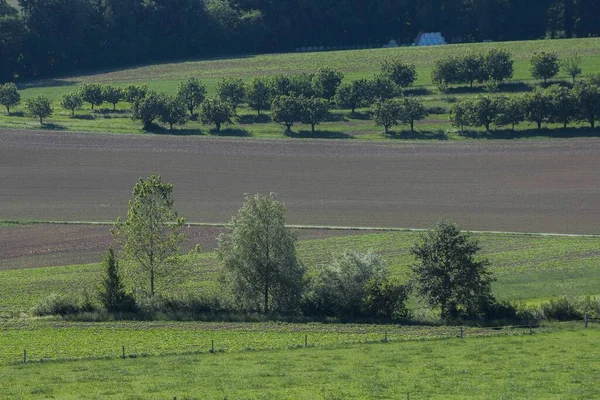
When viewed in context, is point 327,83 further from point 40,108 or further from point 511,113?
point 40,108

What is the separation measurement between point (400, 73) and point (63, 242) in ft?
267

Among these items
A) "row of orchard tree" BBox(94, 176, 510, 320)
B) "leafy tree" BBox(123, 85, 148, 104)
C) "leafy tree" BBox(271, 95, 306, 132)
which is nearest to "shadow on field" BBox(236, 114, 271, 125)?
"leafy tree" BBox(271, 95, 306, 132)

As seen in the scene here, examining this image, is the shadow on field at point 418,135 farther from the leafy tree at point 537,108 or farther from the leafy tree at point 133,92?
the leafy tree at point 133,92

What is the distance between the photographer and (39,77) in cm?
18888

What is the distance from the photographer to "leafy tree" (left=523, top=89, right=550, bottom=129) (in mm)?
136250

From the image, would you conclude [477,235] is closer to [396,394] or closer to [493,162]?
[493,162]

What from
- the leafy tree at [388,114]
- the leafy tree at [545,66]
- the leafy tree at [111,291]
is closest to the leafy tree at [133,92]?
the leafy tree at [388,114]

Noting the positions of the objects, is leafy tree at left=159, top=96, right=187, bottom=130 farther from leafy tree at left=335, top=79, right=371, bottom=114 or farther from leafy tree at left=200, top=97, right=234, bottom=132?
leafy tree at left=335, top=79, right=371, bottom=114

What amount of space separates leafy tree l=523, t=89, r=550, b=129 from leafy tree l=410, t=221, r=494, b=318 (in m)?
74.7

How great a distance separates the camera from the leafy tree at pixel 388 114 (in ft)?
456

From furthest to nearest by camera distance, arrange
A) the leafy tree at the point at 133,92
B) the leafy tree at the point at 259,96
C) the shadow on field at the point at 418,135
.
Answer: the leafy tree at the point at 133,92
the leafy tree at the point at 259,96
the shadow on field at the point at 418,135

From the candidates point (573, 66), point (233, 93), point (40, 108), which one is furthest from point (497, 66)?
point (40, 108)

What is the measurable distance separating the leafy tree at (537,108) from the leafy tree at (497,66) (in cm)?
2212

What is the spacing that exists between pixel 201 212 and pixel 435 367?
159ft
